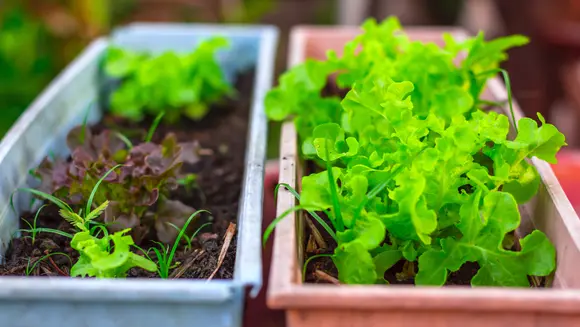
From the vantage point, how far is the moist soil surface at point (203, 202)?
852 mm

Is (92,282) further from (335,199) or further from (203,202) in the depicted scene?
(203,202)

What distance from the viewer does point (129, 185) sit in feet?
3.17

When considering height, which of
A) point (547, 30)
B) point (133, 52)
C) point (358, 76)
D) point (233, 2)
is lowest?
point (358, 76)

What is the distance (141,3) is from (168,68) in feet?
4.11

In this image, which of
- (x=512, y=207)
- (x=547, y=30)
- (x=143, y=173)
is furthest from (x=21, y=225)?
(x=547, y=30)

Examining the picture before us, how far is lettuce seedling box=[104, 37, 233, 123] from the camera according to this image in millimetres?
1401

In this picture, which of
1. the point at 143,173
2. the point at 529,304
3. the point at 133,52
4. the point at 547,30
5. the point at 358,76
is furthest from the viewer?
the point at 547,30

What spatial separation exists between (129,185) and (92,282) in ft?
1.08

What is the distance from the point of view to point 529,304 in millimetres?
625

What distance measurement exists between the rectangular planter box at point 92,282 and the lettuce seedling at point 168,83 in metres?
0.08

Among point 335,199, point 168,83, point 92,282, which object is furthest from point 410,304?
point 168,83

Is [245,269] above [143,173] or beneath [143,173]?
beneath

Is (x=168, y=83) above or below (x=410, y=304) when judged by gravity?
above

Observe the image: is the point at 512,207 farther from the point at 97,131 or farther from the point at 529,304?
the point at 97,131
